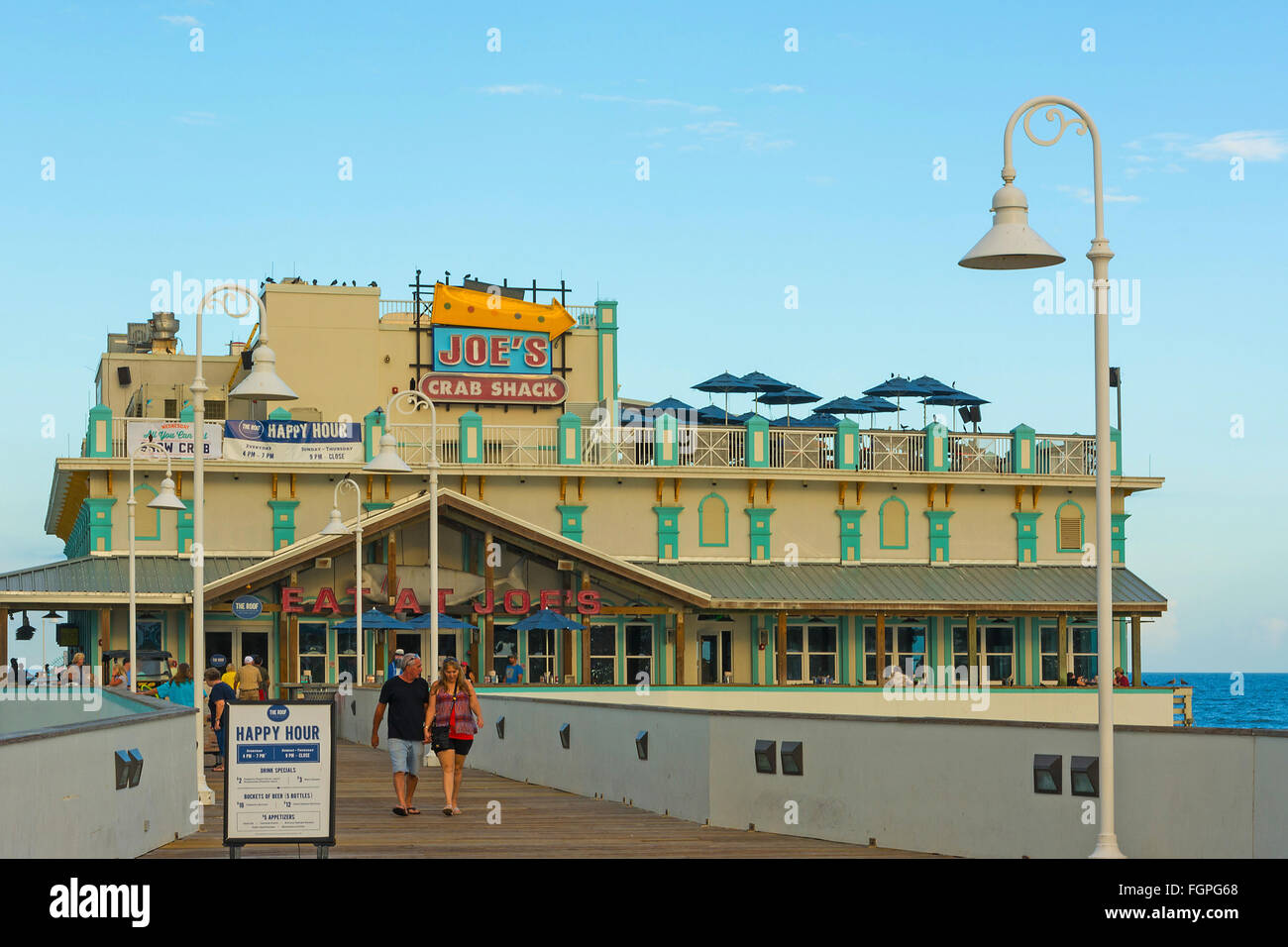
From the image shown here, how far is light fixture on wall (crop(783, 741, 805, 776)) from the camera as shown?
16.6 metres

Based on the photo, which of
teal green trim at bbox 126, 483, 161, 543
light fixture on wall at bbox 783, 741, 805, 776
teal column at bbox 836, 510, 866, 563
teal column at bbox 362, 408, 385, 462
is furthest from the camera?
teal column at bbox 836, 510, 866, 563

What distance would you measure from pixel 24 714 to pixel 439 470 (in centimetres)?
2244

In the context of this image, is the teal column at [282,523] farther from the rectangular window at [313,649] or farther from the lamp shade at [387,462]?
the lamp shade at [387,462]

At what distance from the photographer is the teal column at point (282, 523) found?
4709 cm

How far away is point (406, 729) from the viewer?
61.4 ft

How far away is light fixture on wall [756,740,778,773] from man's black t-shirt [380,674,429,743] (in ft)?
12.2

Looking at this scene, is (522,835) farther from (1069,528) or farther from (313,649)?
(1069,528)

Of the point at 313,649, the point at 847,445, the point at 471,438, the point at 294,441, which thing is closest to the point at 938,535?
the point at 847,445

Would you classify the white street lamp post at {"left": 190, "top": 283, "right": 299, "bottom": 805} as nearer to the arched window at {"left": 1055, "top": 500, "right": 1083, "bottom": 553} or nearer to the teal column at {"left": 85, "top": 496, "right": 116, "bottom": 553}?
the teal column at {"left": 85, "top": 496, "right": 116, "bottom": 553}

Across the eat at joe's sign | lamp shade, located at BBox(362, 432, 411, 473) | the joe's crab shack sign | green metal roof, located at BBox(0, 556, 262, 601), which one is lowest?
Result: the eat at joe's sign

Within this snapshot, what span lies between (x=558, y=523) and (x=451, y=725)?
29889 millimetres

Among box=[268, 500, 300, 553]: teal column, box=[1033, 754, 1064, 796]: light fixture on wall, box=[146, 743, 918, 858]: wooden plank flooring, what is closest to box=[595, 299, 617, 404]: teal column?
box=[268, 500, 300, 553]: teal column

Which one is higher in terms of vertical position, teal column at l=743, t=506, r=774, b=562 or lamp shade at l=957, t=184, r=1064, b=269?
lamp shade at l=957, t=184, r=1064, b=269
